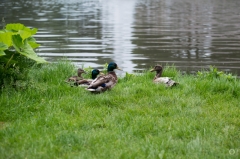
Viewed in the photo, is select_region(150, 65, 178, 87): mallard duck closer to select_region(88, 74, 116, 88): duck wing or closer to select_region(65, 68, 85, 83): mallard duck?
select_region(88, 74, 116, 88): duck wing

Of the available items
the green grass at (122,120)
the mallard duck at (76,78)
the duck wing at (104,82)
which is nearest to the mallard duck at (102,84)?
the duck wing at (104,82)

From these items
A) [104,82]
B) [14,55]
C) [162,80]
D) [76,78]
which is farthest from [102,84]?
[14,55]

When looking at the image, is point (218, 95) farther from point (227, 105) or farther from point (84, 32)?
point (84, 32)

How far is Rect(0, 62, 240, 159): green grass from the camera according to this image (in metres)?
4.77

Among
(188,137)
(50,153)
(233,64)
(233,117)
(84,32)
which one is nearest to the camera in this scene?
(50,153)

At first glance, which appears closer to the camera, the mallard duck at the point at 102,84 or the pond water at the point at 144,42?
the mallard duck at the point at 102,84

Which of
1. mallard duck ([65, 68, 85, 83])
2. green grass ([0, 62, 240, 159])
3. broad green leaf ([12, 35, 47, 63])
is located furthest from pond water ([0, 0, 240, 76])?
broad green leaf ([12, 35, 47, 63])

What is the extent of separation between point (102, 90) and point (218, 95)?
2.08 metres

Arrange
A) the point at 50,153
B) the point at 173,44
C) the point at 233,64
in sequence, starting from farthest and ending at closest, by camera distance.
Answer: the point at 173,44, the point at 233,64, the point at 50,153

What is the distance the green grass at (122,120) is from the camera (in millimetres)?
4770

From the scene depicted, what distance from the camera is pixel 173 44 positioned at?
15.9 metres

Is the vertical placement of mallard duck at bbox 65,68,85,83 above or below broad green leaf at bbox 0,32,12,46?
below

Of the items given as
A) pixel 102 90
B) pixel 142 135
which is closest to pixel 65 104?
pixel 102 90

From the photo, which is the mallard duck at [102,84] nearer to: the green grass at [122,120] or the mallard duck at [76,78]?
the green grass at [122,120]
